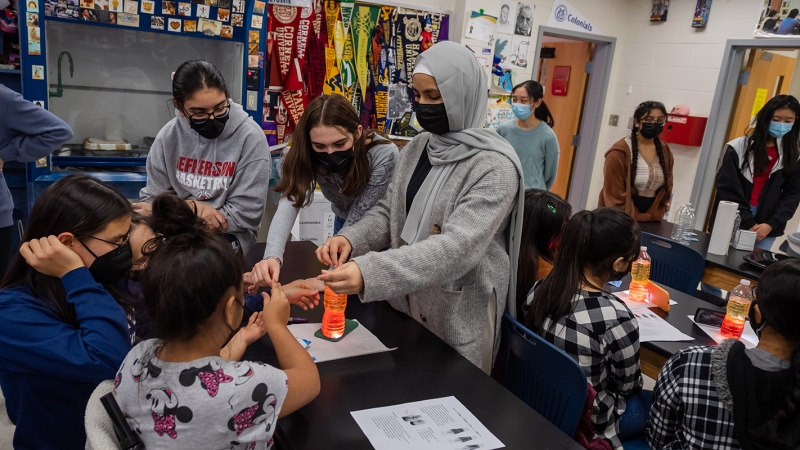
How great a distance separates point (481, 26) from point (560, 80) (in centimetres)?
188

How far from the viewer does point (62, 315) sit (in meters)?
1.28

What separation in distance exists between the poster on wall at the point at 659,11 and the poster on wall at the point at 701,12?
0.33 metres

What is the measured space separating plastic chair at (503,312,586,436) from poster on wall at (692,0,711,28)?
186 inches

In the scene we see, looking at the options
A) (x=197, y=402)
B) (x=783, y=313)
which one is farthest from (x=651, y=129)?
(x=197, y=402)

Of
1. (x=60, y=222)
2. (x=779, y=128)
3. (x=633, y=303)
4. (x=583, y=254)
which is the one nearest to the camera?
(x=60, y=222)

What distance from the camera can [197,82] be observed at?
6.46ft

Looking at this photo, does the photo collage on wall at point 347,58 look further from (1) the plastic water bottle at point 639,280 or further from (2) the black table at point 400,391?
(2) the black table at point 400,391

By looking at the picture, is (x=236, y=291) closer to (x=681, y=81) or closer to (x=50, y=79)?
(x=50, y=79)

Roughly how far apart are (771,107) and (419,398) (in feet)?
10.9

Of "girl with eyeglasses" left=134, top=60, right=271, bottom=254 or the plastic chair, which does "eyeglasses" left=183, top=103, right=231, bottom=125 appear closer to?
"girl with eyeglasses" left=134, top=60, right=271, bottom=254

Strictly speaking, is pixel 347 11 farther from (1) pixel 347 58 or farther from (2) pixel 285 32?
(2) pixel 285 32

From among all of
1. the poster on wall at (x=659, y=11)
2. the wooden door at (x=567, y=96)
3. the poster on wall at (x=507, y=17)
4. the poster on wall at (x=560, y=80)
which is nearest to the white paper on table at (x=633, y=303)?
the poster on wall at (x=507, y=17)

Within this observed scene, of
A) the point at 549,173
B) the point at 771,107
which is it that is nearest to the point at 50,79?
the point at 549,173

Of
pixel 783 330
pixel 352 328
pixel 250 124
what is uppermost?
pixel 250 124
